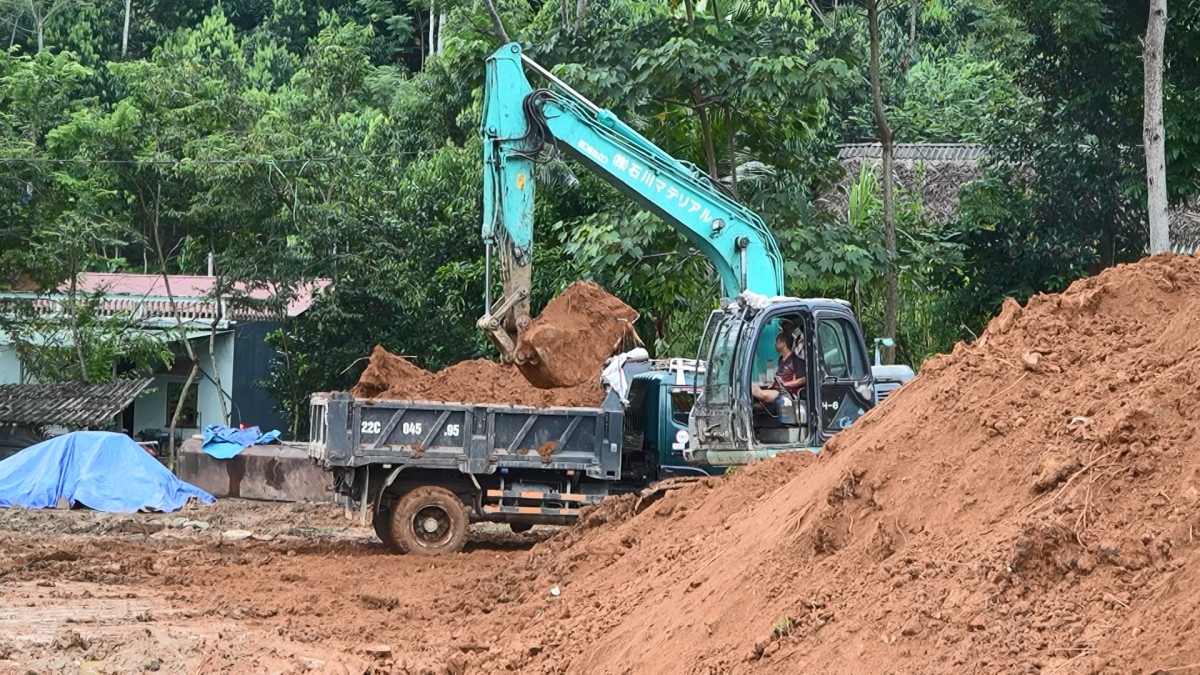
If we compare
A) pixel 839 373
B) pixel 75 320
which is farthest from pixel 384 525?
pixel 75 320

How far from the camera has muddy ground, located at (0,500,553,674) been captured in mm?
8836

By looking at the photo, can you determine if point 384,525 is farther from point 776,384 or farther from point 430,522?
point 776,384

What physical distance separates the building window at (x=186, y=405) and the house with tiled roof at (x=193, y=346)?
2 centimetres

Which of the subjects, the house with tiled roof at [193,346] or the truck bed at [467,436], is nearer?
the truck bed at [467,436]

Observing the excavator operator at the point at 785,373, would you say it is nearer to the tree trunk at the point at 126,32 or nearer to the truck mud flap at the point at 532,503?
the truck mud flap at the point at 532,503

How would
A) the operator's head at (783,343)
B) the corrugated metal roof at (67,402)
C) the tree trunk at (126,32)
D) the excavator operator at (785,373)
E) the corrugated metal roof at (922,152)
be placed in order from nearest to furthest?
the excavator operator at (785,373)
the operator's head at (783,343)
the corrugated metal roof at (67,402)
the corrugated metal roof at (922,152)
the tree trunk at (126,32)

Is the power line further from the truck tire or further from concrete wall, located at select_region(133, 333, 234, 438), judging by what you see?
the truck tire

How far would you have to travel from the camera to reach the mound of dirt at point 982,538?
527 centimetres

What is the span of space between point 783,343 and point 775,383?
36 centimetres

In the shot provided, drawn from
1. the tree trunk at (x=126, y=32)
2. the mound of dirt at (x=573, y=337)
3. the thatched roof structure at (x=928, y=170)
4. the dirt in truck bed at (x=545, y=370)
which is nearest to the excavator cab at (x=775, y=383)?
the dirt in truck bed at (x=545, y=370)

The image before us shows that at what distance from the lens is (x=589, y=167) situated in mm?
14570

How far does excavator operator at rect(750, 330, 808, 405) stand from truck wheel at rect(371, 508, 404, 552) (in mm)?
3976

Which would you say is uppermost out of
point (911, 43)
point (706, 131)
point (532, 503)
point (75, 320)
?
point (911, 43)

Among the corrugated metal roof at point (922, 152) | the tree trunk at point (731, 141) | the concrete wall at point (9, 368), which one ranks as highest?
the corrugated metal roof at point (922, 152)
